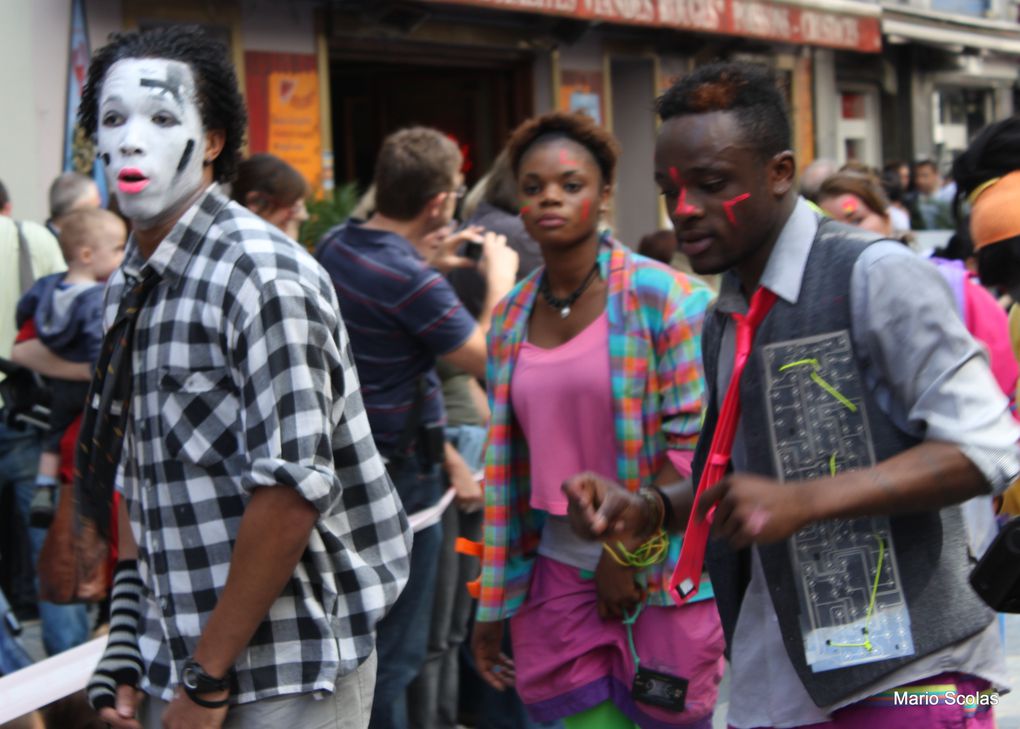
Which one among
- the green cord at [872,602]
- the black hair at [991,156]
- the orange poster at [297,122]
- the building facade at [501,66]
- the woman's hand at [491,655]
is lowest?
the woman's hand at [491,655]

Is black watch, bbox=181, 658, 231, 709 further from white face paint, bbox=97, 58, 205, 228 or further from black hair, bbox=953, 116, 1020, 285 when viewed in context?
black hair, bbox=953, 116, 1020, 285

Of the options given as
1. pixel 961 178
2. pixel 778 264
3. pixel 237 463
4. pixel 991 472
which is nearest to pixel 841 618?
pixel 991 472

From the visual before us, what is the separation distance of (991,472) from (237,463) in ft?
4.16

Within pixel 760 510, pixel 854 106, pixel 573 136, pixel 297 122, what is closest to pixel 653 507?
pixel 760 510

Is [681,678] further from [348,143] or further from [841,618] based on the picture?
[348,143]

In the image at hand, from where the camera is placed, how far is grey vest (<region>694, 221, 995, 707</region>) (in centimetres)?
213

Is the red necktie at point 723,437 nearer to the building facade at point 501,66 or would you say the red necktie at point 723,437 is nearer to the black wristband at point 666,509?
the black wristband at point 666,509

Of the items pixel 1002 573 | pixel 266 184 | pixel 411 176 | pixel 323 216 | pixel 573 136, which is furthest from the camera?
pixel 323 216

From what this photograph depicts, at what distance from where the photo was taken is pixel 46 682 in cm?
338

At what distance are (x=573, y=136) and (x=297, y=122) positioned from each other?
7.36 m

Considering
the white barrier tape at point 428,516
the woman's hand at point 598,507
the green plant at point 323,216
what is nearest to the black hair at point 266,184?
the white barrier tape at point 428,516

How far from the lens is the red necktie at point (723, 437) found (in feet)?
7.52

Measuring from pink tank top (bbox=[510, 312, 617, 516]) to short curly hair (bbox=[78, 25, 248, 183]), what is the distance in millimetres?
1064

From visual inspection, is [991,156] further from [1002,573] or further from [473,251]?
[473,251]
